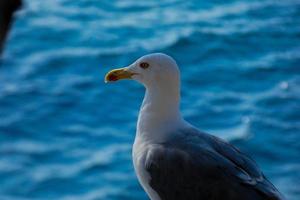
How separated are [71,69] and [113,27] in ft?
2.98

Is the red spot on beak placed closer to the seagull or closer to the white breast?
the seagull

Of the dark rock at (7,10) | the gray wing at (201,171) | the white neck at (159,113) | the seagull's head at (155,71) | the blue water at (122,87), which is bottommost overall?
the dark rock at (7,10)

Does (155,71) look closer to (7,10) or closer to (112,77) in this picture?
(112,77)

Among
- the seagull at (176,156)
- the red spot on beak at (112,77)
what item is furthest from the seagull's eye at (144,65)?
the red spot on beak at (112,77)

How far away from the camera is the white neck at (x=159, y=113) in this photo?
245cm

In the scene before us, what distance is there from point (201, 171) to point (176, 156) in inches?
3.9

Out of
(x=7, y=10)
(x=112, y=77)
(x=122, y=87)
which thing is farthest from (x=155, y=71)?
(x=122, y=87)

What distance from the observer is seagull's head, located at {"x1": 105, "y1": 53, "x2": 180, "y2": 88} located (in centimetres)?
246

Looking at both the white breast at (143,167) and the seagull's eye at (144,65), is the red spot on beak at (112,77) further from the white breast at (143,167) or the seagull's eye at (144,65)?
the white breast at (143,167)

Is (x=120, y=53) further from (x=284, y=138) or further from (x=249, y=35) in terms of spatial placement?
(x=284, y=138)

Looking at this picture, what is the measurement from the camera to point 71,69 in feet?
22.5

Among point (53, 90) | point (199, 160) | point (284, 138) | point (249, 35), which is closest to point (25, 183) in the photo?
point (53, 90)

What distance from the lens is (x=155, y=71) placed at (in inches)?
97.3

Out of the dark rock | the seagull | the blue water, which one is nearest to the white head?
the seagull
